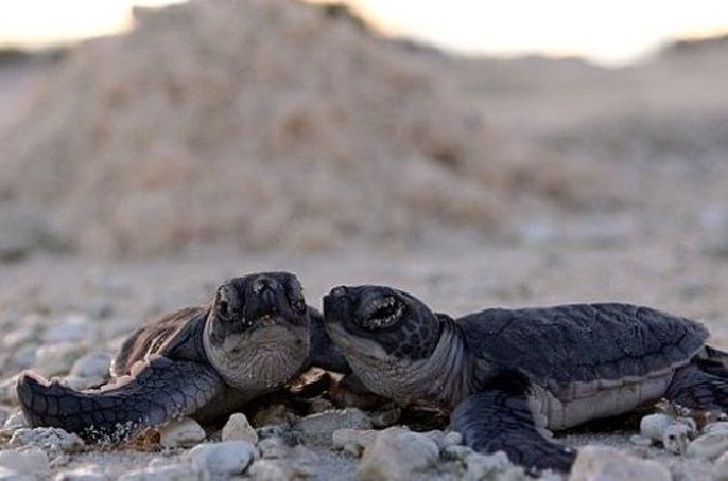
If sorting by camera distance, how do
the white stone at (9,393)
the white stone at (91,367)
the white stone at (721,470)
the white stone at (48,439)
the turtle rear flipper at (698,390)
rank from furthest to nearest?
1. the white stone at (91,367)
2. the white stone at (9,393)
3. the turtle rear flipper at (698,390)
4. the white stone at (48,439)
5. the white stone at (721,470)

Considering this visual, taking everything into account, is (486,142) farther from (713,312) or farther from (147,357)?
(147,357)

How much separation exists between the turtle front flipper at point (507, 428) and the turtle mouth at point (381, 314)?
9.0 inches

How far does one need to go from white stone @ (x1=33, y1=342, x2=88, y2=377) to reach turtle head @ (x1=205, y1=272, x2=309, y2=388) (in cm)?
119

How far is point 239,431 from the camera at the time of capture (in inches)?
106

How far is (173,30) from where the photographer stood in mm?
7734

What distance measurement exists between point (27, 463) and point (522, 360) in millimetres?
1035

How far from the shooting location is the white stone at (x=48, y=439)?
2715 millimetres

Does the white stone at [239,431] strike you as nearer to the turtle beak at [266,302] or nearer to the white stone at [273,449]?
the white stone at [273,449]

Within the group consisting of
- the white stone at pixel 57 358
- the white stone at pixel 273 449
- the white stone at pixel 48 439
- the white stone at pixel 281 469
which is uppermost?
the white stone at pixel 281 469

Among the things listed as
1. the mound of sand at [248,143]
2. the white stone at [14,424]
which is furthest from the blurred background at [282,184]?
the white stone at [14,424]

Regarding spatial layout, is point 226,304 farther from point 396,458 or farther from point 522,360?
point 522,360

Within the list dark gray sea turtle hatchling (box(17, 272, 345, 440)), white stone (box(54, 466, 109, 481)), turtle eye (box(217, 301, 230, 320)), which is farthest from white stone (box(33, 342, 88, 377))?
white stone (box(54, 466, 109, 481))

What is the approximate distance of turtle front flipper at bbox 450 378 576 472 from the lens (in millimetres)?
2395

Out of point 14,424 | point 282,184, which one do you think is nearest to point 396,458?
point 14,424
